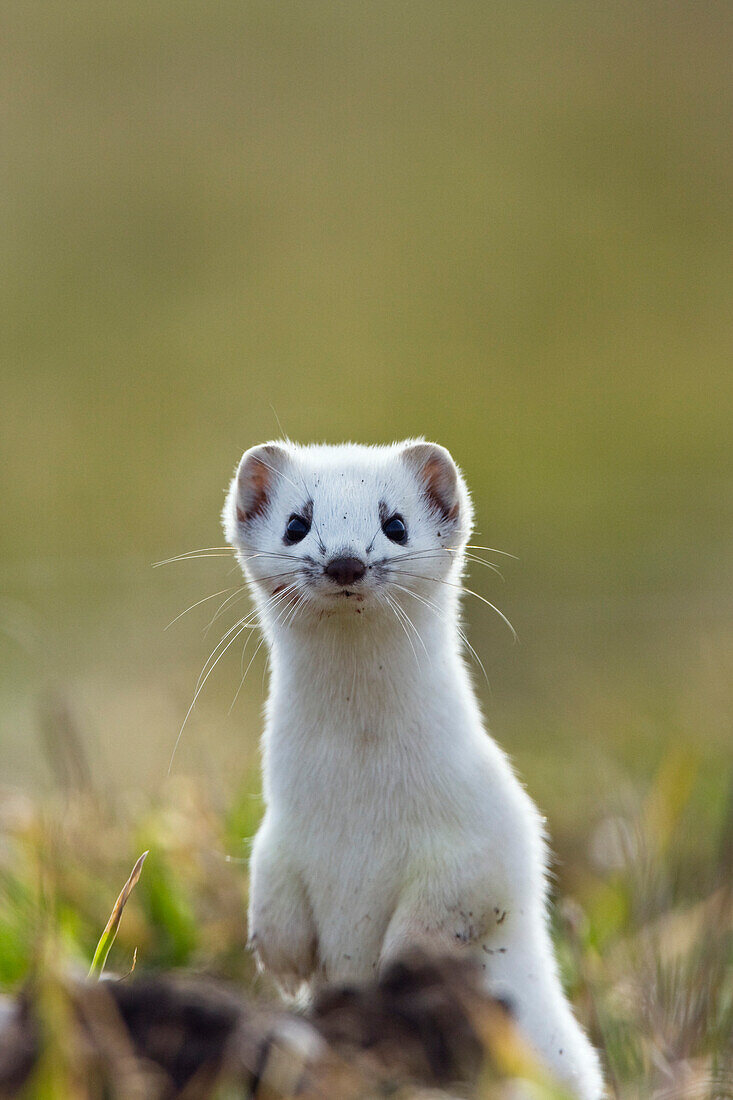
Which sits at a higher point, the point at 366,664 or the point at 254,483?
the point at 254,483

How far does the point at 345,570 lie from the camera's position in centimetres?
321

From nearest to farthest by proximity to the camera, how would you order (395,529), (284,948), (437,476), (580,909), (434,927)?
1. (434,927)
2. (284,948)
3. (395,529)
4. (437,476)
5. (580,909)

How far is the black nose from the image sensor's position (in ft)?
10.5

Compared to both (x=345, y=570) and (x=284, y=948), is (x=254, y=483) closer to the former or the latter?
(x=345, y=570)

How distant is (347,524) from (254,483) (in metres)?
0.44

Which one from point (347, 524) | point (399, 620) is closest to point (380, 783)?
point (399, 620)

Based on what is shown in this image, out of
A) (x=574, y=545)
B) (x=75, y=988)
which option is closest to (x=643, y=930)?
(x=75, y=988)

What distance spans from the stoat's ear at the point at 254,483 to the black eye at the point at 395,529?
0.35 meters

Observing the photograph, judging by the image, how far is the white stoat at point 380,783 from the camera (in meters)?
3.16

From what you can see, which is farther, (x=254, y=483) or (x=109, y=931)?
(x=254, y=483)

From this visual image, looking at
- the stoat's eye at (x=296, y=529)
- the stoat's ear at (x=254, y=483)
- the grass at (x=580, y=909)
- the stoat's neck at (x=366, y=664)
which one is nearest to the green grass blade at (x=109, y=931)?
the grass at (x=580, y=909)

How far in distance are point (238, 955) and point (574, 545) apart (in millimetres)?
7532

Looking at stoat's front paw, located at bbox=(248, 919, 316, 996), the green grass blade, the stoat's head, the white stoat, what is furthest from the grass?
the stoat's head

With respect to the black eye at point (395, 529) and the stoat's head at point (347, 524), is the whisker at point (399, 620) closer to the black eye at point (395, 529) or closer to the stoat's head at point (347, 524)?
the stoat's head at point (347, 524)
